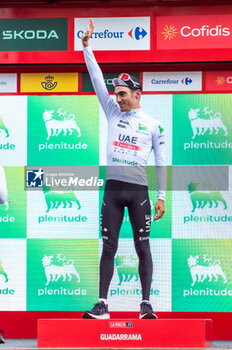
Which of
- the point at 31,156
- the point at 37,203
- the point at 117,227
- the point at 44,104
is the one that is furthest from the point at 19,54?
the point at 117,227

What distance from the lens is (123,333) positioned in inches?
Answer: 186

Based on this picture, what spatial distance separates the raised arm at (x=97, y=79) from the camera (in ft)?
16.4

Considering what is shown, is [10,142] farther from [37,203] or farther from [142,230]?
[142,230]

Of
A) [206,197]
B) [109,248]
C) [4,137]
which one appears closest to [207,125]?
[206,197]

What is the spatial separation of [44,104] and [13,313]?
1892mm

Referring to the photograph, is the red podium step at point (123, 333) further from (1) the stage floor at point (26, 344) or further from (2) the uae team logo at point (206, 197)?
(2) the uae team logo at point (206, 197)

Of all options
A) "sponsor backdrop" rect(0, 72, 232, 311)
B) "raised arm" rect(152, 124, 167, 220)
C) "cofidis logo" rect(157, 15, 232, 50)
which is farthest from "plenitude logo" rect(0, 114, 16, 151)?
"cofidis logo" rect(157, 15, 232, 50)

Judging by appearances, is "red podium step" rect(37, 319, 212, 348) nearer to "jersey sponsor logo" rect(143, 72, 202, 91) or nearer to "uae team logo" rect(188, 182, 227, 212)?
"uae team logo" rect(188, 182, 227, 212)

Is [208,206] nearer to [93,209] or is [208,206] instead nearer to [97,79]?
[93,209]

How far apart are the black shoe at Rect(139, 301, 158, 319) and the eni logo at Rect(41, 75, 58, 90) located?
2.08 m

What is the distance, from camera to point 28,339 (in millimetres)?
5395

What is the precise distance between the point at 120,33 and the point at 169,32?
43cm

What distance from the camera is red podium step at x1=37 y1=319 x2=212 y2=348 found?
468 centimetres

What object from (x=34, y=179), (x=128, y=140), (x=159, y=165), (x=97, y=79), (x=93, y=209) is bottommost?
(x=93, y=209)
